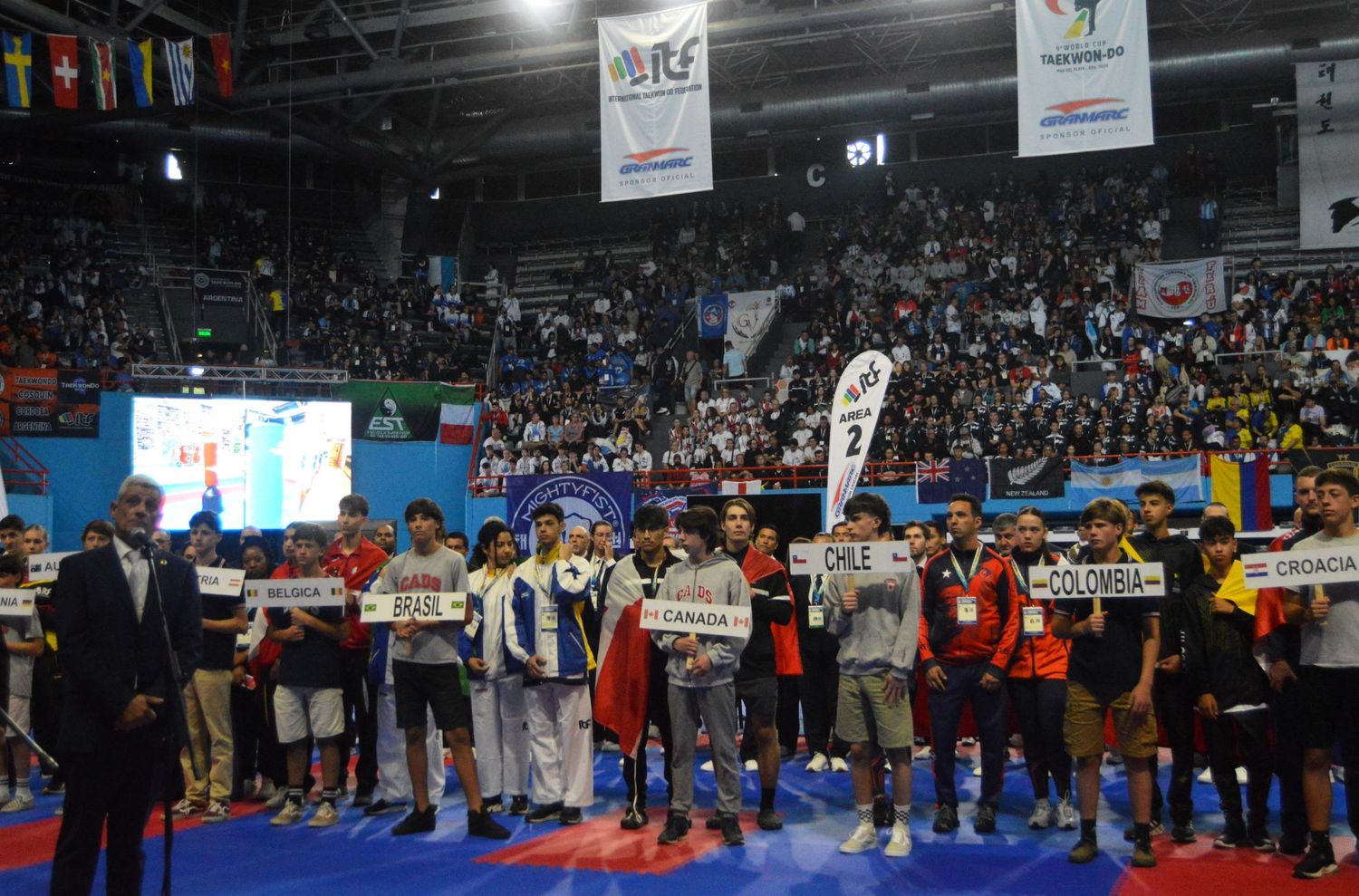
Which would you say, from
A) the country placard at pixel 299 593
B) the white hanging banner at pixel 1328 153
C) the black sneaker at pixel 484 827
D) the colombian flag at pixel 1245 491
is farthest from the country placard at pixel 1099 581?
the white hanging banner at pixel 1328 153

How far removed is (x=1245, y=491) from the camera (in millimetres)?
16500

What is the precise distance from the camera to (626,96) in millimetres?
15453

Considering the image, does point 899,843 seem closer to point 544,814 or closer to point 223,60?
point 544,814

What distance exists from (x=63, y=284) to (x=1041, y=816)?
84.0 feet

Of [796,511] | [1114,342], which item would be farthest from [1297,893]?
[1114,342]

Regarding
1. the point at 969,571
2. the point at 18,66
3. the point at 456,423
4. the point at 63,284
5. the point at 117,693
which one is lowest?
the point at 117,693

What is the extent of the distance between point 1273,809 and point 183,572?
20.7ft

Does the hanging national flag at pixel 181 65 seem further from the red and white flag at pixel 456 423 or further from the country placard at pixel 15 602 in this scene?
the country placard at pixel 15 602

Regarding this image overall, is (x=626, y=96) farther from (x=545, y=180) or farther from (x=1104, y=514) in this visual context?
(x=545, y=180)

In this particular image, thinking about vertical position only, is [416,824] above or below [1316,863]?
below

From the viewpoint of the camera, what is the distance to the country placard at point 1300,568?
18.2ft

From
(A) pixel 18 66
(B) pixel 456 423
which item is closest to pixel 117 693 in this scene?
(A) pixel 18 66

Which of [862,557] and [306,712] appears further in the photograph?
[306,712]

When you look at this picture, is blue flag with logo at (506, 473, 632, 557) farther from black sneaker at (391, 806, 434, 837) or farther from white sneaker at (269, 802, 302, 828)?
black sneaker at (391, 806, 434, 837)
